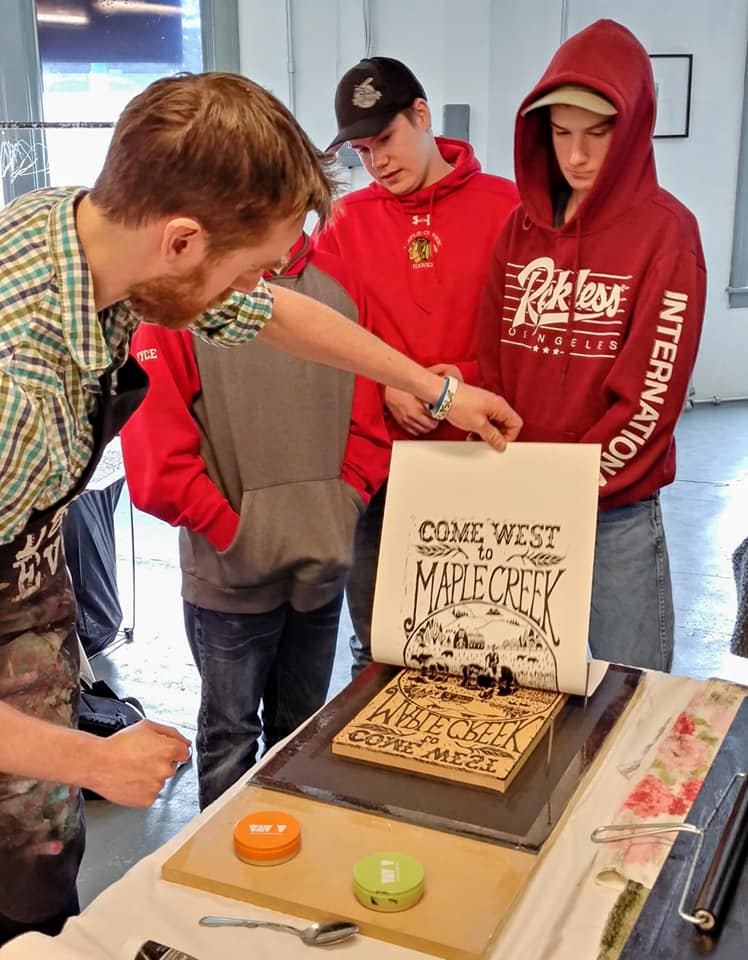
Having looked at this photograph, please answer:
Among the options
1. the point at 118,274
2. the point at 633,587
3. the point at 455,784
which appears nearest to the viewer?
the point at 118,274

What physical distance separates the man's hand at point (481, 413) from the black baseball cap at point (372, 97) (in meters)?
0.67

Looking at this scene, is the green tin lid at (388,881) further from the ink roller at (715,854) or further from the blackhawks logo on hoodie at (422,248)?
the blackhawks logo on hoodie at (422,248)

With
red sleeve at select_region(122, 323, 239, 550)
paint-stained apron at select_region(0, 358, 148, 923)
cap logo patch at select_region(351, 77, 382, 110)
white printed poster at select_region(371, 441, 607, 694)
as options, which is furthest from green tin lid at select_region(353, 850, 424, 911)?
cap logo patch at select_region(351, 77, 382, 110)

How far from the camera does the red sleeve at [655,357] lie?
1558mm

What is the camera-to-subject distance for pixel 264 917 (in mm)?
903

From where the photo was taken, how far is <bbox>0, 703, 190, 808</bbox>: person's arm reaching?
83 cm

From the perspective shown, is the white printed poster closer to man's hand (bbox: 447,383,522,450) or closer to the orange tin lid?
man's hand (bbox: 447,383,522,450)

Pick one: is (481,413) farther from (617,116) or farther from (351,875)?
(351,875)

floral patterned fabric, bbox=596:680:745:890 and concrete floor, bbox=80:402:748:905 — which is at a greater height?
floral patterned fabric, bbox=596:680:745:890

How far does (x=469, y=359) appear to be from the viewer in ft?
6.06

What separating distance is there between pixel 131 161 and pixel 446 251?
39.7 inches

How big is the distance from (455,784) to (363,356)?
1.85ft

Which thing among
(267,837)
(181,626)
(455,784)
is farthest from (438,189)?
(181,626)

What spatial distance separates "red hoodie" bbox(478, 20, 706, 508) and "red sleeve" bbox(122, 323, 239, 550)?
50cm
